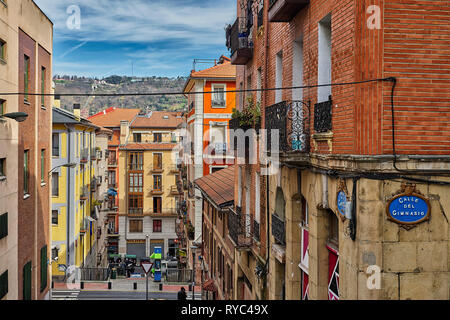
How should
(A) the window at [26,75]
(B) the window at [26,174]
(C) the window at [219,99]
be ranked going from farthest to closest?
(C) the window at [219,99]
(B) the window at [26,174]
(A) the window at [26,75]

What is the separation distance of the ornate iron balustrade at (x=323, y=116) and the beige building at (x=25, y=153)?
40.3 feet

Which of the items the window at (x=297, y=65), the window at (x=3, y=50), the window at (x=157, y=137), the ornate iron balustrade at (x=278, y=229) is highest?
the window at (x=3, y=50)

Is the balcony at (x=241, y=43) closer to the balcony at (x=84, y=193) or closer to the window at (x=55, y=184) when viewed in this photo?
the window at (x=55, y=184)

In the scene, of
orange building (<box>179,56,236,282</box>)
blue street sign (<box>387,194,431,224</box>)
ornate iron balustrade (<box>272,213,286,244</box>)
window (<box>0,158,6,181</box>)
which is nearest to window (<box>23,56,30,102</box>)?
window (<box>0,158,6,181</box>)

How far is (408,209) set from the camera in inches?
303

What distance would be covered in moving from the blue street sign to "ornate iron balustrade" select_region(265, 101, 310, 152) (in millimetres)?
3449

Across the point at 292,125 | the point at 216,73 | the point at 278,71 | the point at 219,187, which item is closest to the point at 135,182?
the point at 216,73

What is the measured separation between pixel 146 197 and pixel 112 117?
80.3 feet

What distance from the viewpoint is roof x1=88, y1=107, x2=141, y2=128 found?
9000 cm

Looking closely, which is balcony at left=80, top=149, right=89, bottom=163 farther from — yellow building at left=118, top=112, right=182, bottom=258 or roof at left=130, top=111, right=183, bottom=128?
roof at left=130, top=111, right=183, bottom=128

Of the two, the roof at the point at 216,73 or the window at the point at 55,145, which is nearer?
the window at the point at 55,145

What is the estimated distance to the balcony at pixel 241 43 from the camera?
1908 centimetres

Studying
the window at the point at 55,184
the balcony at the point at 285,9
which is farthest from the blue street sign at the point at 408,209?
the window at the point at 55,184

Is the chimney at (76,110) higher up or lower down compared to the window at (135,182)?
higher up
